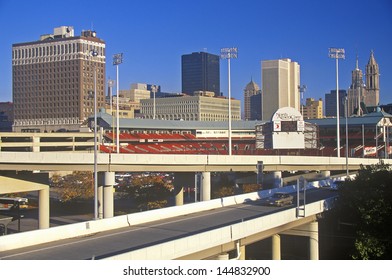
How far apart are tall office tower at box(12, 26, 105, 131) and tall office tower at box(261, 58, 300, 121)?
32452 mm

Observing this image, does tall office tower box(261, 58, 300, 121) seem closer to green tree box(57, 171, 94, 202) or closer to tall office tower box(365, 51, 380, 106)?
tall office tower box(365, 51, 380, 106)

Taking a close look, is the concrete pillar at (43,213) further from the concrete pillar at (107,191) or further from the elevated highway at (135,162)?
the concrete pillar at (107,191)

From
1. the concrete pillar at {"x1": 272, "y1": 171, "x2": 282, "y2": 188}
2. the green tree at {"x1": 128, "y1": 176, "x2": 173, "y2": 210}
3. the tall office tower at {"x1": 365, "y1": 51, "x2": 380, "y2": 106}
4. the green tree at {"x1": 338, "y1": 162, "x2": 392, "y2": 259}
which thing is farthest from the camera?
the tall office tower at {"x1": 365, "y1": 51, "x2": 380, "y2": 106}

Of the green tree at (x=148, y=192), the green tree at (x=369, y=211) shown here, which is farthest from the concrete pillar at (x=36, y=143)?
the green tree at (x=369, y=211)

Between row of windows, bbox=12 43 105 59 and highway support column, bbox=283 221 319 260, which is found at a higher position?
row of windows, bbox=12 43 105 59

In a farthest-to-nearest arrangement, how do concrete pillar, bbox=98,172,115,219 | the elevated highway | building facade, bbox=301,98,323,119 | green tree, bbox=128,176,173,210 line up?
building facade, bbox=301,98,323,119
green tree, bbox=128,176,173,210
concrete pillar, bbox=98,172,115,219
the elevated highway

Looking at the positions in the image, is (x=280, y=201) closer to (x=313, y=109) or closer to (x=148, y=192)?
(x=148, y=192)

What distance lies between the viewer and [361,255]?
24797mm

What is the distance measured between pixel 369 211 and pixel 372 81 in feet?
347

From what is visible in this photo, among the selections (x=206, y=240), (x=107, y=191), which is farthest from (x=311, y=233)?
(x=107, y=191)

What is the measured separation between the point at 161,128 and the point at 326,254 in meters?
70.7

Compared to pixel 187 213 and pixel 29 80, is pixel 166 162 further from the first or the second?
pixel 29 80

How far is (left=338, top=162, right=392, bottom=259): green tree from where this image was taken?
82.2ft

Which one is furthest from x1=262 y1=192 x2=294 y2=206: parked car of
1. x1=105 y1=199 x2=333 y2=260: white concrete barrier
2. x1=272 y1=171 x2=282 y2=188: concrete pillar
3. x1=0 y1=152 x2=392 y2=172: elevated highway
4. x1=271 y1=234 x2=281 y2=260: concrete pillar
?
x1=272 y1=171 x2=282 y2=188: concrete pillar
